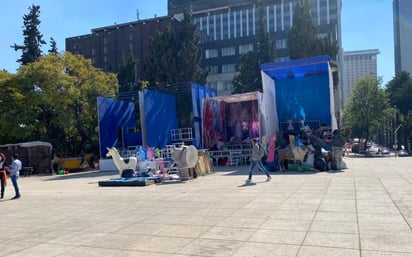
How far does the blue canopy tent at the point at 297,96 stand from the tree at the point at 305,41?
51.0 ft

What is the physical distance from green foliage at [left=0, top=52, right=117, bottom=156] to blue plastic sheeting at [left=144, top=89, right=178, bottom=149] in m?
7.82

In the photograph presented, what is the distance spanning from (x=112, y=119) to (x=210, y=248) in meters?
24.7

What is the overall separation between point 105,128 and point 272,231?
23.5 meters

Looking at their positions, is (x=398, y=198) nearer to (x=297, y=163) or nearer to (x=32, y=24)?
(x=297, y=163)

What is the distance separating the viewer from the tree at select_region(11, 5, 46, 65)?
45.5m

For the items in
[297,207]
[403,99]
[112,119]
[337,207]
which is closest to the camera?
[337,207]

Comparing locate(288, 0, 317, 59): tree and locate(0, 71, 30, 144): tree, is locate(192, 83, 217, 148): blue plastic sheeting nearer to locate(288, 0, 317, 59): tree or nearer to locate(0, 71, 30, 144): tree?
locate(0, 71, 30, 144): tree

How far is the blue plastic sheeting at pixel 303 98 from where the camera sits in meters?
27.5

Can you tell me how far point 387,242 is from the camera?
572 cm

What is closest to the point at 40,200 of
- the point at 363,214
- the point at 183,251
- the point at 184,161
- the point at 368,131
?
the point at 184,161

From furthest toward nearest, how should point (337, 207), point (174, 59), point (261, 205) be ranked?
point (174, 59) → point (261, 205) → point (337, 207)

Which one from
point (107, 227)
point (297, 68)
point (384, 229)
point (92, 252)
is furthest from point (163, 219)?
point (297, 68)

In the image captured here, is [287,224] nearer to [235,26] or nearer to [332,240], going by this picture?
[332,240]

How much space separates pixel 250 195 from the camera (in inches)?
420
